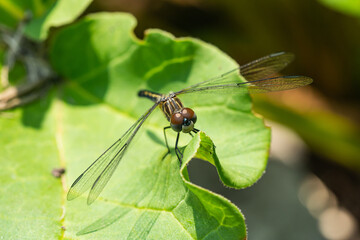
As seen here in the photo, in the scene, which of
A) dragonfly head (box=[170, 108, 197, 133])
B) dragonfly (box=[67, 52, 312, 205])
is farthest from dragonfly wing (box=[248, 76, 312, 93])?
dragonfly head (box=[170, 108, 197, 133])

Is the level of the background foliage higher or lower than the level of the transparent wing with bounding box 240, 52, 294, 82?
lower

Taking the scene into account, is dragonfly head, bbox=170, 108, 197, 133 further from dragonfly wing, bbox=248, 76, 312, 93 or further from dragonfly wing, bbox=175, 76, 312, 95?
dragonfly wing, bbox=248, 76, 312, 93

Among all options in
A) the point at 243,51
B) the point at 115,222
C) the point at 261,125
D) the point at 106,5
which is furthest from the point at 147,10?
the point at 115,222

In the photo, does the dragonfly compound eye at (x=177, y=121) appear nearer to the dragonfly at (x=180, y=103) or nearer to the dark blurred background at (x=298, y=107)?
the dragonfly at (x=180, y=103)

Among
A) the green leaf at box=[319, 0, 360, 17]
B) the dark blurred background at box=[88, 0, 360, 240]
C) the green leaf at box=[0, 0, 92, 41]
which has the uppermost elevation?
the green leaf at box=[319, 0, 360, 17]

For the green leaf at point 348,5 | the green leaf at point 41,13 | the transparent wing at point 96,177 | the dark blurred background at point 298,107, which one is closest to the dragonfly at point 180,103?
the transparent wing at point 96,177

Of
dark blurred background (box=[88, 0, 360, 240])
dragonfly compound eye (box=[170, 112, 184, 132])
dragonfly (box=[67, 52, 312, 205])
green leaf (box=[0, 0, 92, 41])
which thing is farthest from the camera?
dark blurred background (box=[88, 0, 360, 240])

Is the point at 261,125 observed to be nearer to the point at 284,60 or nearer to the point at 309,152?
the point at 284,60
